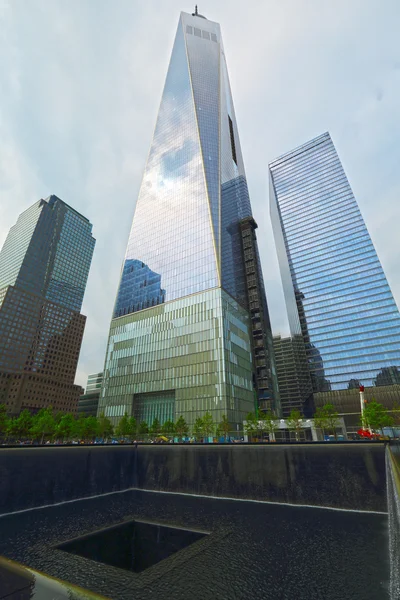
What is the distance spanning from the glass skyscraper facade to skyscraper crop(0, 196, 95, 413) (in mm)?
128675

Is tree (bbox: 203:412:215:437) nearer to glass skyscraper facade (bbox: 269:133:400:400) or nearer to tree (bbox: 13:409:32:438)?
tree (bbox: 13:409:32:438)

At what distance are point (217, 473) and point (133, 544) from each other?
11.1 metres

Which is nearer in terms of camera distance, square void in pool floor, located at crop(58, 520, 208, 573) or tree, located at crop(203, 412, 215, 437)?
square void in pool floor, located at crop(58, 520, 208, 573)

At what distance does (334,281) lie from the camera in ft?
402

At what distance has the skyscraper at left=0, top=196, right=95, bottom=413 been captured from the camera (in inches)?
5753

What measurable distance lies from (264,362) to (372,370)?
147ft

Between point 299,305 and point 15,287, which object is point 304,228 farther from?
point 15,287

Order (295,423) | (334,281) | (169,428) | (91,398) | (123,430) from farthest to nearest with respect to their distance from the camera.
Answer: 1. (91,398)
2. (334,281)
3. (123,430)
4. (169,428)
5. (295,423)

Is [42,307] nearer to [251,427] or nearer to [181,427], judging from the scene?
[181,427]

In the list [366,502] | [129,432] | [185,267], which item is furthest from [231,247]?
[366,502]

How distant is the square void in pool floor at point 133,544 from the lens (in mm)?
13766

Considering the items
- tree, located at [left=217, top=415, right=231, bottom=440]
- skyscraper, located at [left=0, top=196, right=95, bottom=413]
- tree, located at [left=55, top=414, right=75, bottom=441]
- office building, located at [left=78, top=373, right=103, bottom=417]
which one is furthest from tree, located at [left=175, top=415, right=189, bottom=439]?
office building, located at [left=78, top=373, right=103, bottom=417]

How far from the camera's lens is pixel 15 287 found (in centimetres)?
15588

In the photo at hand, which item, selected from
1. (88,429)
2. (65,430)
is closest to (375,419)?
(88,429)
